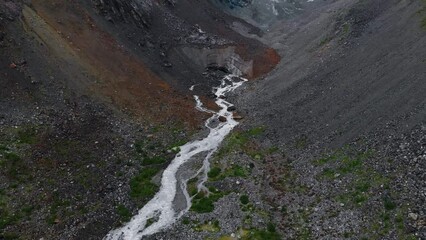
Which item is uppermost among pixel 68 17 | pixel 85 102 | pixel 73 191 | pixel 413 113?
pixel 68 17

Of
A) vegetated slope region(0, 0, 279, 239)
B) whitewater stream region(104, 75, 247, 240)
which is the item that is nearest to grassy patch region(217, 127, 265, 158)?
whitewater stream region(104, 75, 247, 240)

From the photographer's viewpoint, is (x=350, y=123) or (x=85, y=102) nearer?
(x=350, y=123)

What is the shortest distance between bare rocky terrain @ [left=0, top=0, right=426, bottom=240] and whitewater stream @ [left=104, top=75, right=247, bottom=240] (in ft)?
3.04

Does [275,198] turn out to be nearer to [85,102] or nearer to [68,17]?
[85,102]

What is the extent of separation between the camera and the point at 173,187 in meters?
44.7

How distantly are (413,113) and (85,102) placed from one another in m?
37.1

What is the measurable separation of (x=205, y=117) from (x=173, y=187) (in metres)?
18.0

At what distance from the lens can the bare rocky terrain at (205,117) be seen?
3666cm

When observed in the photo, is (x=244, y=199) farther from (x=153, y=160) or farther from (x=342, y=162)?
(x=153, y=160)

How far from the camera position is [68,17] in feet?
217

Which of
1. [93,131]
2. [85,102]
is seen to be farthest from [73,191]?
[85,102]

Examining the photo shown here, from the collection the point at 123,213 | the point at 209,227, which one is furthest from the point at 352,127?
the point at 123,213

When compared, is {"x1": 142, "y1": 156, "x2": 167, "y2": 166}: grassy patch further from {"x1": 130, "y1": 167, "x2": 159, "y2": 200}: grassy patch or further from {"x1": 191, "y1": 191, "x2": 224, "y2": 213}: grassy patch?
{"x1": 191, "y1": 191, "x2": 224, "y2": 213}: grassy patch

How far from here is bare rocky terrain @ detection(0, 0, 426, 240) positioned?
36656 mm
